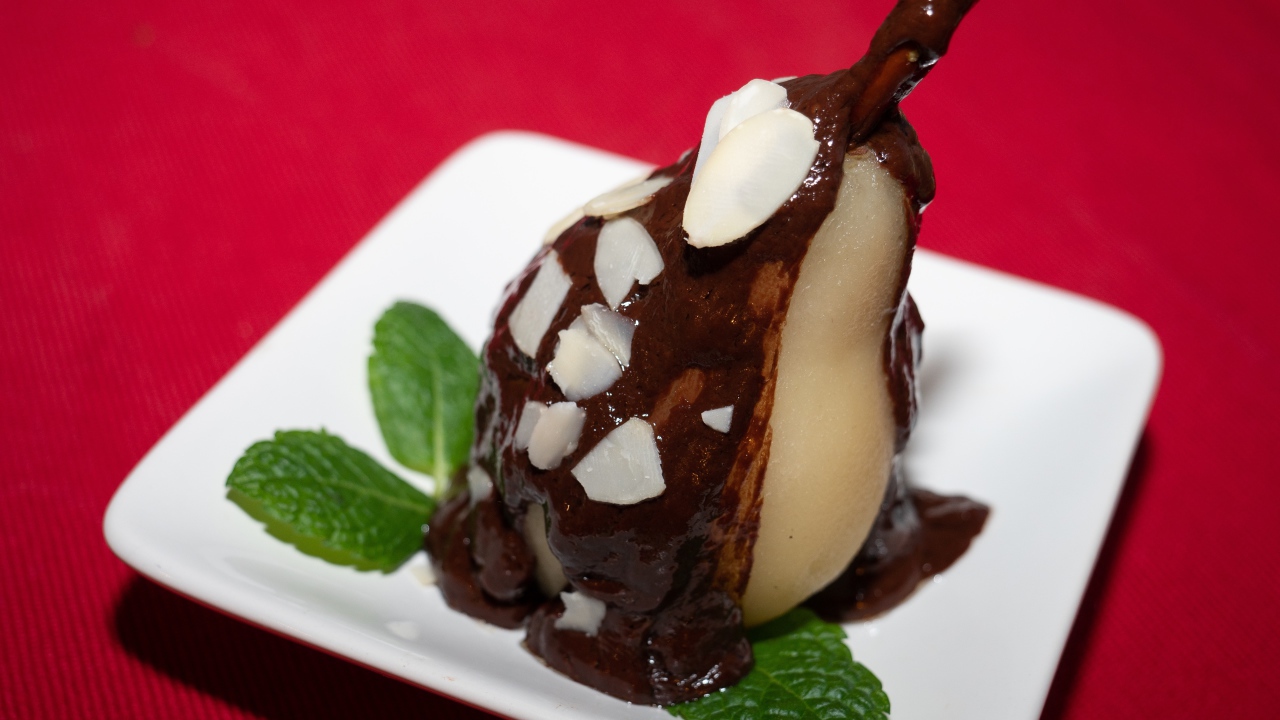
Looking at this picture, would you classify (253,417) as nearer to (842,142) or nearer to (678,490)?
(678,490)

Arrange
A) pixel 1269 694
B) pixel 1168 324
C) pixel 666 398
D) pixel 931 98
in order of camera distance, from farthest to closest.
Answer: pixel 931 98, pixel 1168 324, pixel 1269 694, pixel 666 398

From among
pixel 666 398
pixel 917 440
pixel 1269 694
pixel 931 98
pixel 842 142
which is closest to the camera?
pixel 842 142

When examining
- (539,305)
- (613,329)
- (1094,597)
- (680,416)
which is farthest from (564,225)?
(1094,597)

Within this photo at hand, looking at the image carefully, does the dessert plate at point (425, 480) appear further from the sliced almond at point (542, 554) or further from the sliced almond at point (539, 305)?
the sliced almond at point (539, 305)

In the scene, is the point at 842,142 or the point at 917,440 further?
the point at 917,440

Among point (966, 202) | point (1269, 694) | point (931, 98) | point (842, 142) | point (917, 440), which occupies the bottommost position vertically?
point (1269, 694)

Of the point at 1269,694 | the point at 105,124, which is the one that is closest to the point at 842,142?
the point at 1269,694

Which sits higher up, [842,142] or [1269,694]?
[842,142]

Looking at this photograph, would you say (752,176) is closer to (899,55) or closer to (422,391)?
(899,55)

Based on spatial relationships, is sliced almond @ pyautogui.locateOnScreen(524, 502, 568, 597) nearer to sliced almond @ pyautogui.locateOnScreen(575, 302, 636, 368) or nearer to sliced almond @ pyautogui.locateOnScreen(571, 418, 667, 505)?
sliced almond @ pyautogui.locateOnScreen(571, 418, 667, 505)
